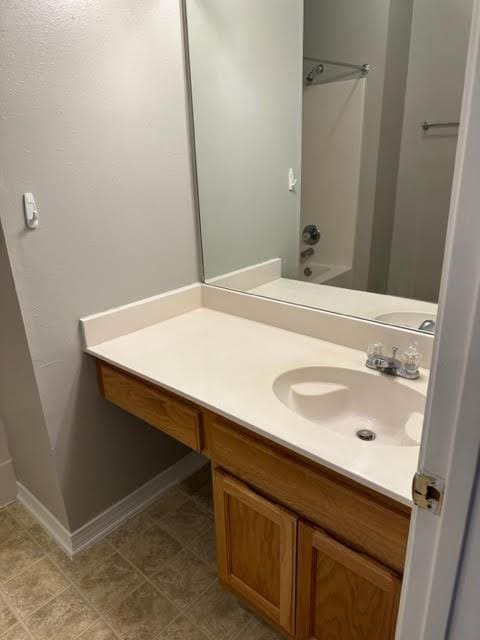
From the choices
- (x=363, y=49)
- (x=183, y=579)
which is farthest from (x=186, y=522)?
(x=363, y=49)

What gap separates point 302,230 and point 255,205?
28 centimetres

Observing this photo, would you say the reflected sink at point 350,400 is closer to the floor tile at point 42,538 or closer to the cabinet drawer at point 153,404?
the cabinet drawer at point 153,404

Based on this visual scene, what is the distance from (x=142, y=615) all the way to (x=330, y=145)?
167cm

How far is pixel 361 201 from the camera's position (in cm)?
135

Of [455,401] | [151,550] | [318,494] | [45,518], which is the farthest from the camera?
[45,518]

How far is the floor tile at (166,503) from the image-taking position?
1804mm

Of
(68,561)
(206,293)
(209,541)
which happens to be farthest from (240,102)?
(68,561)

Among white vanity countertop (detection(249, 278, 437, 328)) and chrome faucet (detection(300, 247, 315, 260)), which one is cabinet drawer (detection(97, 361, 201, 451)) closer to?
white vanity countertop (detection(249, 278, 437, 328))

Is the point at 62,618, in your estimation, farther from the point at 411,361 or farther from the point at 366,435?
the point at 411,361

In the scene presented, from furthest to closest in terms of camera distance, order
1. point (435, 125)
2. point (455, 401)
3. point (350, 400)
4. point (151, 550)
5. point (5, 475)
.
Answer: point (5, 475)
point (151, 550)
point (350, 400)
point (435, 125)
point (455, 401)

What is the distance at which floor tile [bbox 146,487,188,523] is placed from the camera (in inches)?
71.0

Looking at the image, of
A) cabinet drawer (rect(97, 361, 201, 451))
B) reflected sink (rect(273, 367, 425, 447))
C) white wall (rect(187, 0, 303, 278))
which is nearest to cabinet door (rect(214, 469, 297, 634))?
cabinet drawer (rect(97, 361, 201, 451))

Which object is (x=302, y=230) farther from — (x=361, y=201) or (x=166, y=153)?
(x=166, y=153)

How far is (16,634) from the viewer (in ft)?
4.46
